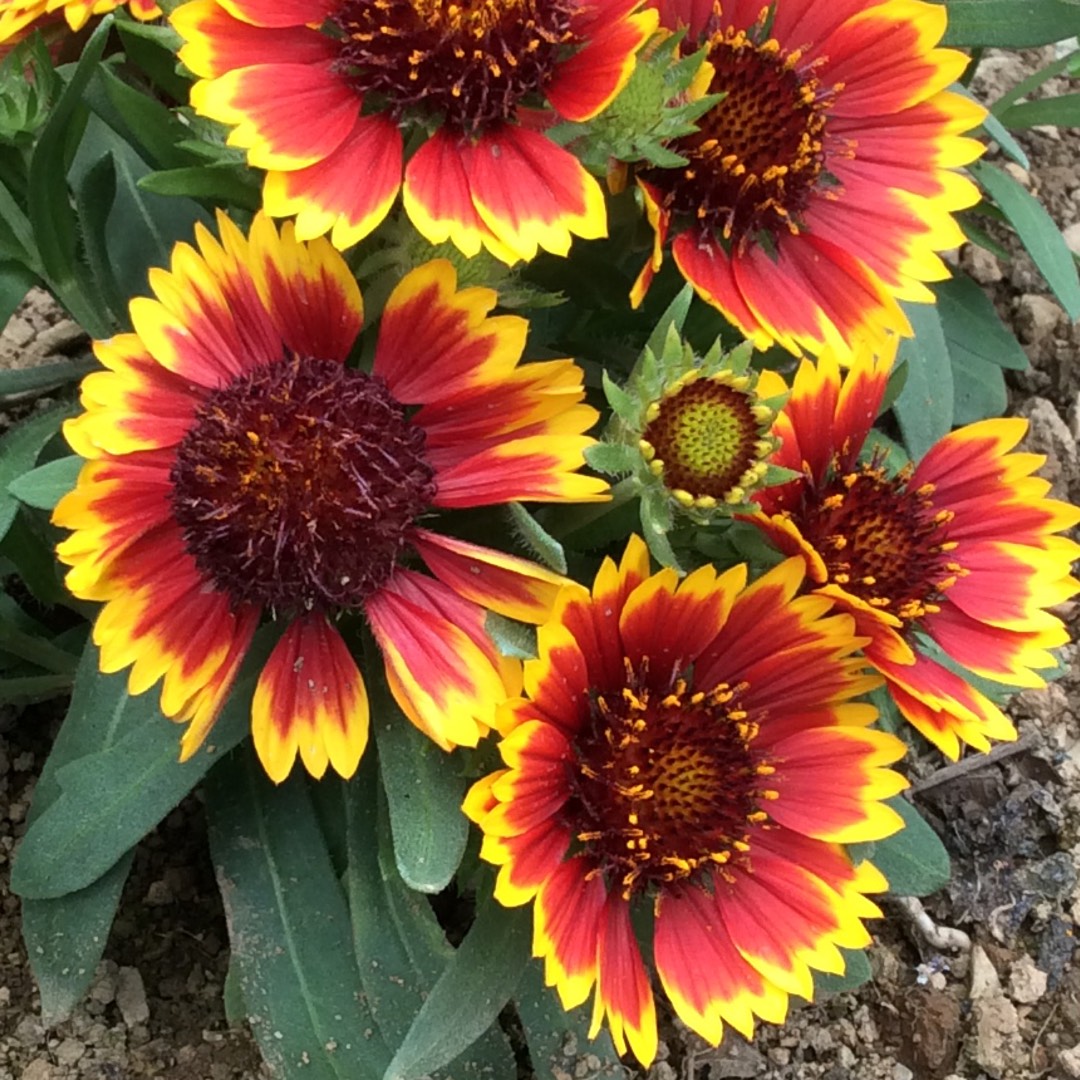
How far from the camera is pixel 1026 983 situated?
1.39 metres

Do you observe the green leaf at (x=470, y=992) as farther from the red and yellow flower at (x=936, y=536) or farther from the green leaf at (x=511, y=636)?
the red and yellow flower at (x=936, y=536)

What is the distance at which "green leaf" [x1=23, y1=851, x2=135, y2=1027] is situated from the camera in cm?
108

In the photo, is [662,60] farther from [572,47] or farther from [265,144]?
[265,144]

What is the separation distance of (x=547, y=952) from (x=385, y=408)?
1.42ft

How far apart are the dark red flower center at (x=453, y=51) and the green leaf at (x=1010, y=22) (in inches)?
25.6

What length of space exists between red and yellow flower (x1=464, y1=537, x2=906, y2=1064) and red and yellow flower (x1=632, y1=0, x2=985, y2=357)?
0.26m

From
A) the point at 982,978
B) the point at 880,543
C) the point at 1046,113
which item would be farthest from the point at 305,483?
the point at 1046,113

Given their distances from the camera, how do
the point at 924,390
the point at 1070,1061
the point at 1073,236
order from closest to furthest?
the point at 1070,1061 → the point at 924,390 → the point at 1073,236

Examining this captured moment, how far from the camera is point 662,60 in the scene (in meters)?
0.96

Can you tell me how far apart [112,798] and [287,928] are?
0.65 ft

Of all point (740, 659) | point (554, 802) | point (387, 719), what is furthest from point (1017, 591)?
point (387, 719)

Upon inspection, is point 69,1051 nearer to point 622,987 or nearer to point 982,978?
point 622,987

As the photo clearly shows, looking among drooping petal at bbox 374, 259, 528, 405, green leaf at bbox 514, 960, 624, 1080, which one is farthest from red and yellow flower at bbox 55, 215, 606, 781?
green leaf at bbox 514, 960, 624, 1080

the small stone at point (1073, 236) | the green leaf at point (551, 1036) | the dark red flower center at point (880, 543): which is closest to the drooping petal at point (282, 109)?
the dark red flower center at point (880, 543)
